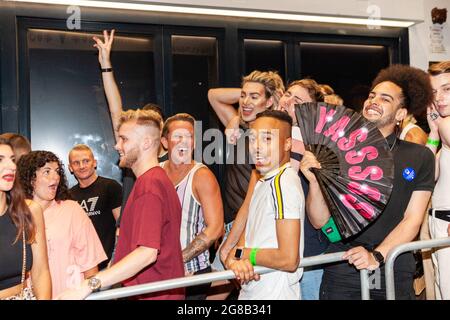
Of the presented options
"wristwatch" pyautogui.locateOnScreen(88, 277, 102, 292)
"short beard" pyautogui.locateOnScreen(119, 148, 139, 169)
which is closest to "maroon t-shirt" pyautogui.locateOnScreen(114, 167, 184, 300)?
"short beard" pyautogui.locateOnScreen(119, 148, 139, 169)

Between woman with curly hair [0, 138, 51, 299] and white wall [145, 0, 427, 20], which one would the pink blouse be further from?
white wall [145, 0, 427, 20]

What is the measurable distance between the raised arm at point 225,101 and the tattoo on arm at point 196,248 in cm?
119

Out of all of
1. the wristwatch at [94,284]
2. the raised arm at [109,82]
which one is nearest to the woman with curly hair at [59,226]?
the wristwatch at [94,284]

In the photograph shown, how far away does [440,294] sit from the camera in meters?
3.16

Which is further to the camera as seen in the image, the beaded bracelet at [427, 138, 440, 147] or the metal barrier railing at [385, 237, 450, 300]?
the beaded bracelet at [427, 138, 440, 147]

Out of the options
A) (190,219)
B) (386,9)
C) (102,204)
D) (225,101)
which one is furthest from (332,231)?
(386,9)

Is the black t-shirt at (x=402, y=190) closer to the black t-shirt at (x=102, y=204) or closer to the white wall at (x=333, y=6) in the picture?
the black t-shirt at (x=102, y=204)

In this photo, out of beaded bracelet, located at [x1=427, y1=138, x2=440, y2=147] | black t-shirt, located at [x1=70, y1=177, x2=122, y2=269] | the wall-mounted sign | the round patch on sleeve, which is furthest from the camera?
the wall-mounted sign

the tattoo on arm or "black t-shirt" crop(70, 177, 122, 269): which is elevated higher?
"black t-shirt" crop(70, 177, 122, 269)

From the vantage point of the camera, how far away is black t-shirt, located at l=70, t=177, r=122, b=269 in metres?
4.32

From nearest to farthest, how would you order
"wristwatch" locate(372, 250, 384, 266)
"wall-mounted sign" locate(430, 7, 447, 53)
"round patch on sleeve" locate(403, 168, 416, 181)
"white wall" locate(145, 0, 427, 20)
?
"wristwatch" locate(372, 250, 384, 266), "round patch on sleeve" locate(403, 168, 416, 181), "white wall" locate(145, 0, 427, 20), "wall-mounted sign" locate(430, 7, 447, 53)
